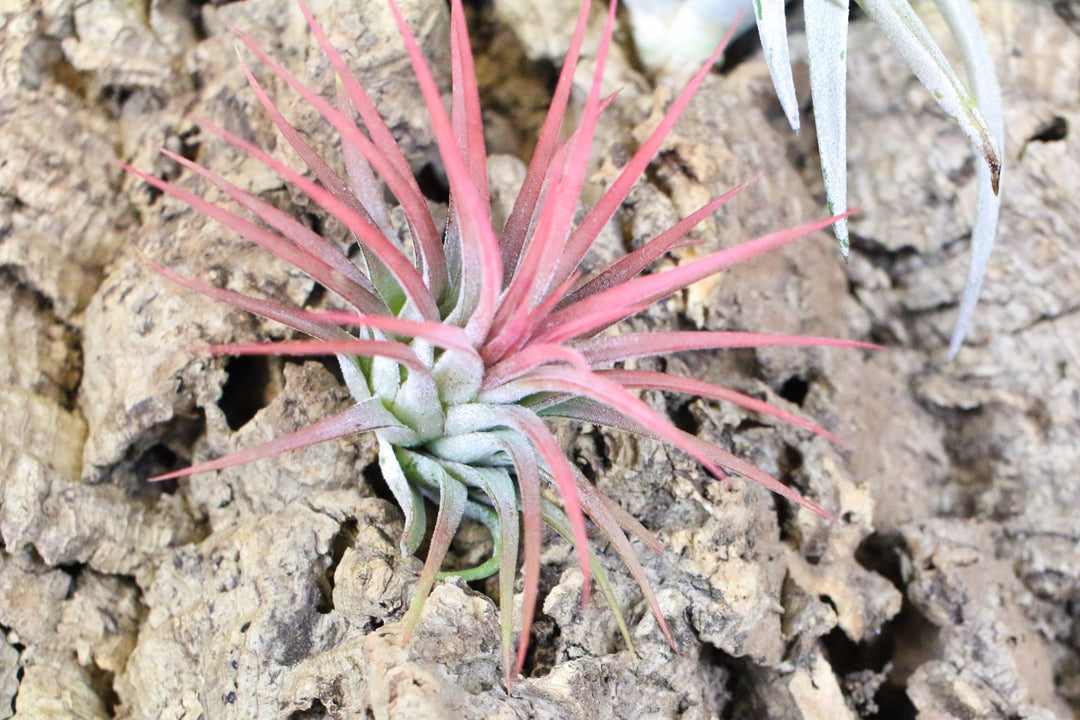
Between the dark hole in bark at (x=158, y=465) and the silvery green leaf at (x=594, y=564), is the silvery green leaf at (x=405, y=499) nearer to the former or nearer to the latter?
the silvery green leaf at (x=594, y=564)

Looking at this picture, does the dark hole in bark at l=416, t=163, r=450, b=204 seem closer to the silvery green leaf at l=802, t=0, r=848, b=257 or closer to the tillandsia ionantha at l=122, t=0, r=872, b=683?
the tillandsia ionantha at l=122, t=0, r=872, b=683

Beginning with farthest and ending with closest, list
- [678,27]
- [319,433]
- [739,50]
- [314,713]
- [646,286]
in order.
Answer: [739,50] < [678,27] < [314,713] < [319,433] < [646,286]

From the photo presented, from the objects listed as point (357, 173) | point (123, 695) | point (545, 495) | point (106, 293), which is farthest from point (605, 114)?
point (123, 695)

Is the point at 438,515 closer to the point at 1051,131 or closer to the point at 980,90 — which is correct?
the point at 980,90

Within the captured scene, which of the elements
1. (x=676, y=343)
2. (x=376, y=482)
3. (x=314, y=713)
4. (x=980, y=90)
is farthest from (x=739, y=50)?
(x=314, y=713)

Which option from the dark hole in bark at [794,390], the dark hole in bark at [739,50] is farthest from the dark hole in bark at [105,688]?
the dark hole in bark at [739,50]

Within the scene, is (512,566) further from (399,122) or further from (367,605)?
(399,122)

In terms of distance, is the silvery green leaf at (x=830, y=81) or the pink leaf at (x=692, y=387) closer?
the pink leaf at (x=692, y=387)
